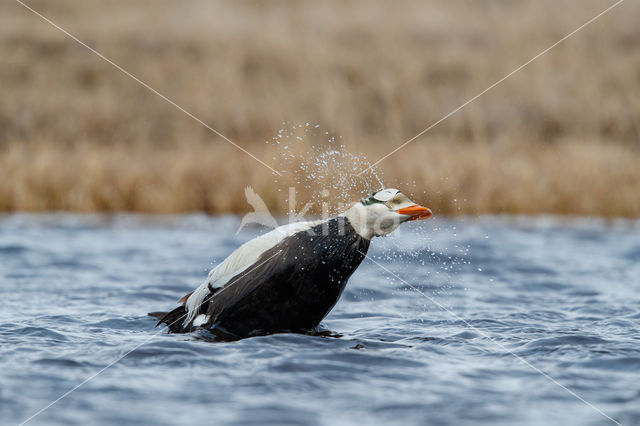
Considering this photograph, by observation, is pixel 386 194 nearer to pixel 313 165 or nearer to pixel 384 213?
pixel 384 213

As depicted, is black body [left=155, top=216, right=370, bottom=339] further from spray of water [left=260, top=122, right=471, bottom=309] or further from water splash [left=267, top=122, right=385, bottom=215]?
water splash [left=267, top=122, right=385, bottom=215]

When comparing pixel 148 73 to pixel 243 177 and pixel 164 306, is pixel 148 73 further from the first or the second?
pixel 164 306

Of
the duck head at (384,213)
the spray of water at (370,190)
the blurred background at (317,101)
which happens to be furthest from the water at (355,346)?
the blurred background at (317,101)

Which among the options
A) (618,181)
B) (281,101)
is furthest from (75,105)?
(618,181)

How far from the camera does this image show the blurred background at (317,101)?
38.0 feet

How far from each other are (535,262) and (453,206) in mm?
2588

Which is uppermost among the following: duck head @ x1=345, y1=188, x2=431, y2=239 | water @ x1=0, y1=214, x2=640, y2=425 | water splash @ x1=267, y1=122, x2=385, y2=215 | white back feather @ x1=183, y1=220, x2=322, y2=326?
water splash @ x1=267, y1=122, x2=385, y2=215

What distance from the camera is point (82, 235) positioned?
1018 centimetres

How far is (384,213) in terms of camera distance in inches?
188

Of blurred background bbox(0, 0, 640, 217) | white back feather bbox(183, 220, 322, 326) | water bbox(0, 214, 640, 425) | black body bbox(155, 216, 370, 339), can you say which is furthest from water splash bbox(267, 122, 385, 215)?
black body bbox(155, 216, 370, 339)

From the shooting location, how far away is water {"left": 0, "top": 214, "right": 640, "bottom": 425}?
3938 mm

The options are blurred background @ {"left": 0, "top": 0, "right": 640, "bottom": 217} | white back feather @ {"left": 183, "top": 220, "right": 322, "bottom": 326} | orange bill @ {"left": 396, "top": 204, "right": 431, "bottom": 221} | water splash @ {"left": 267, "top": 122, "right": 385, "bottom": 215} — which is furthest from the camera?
blurred background @ {"left": 0, "top": 0, "right": 640, "bottom": 217}

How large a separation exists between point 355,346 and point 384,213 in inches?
34.6

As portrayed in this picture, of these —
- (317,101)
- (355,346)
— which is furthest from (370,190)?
(317,101)
